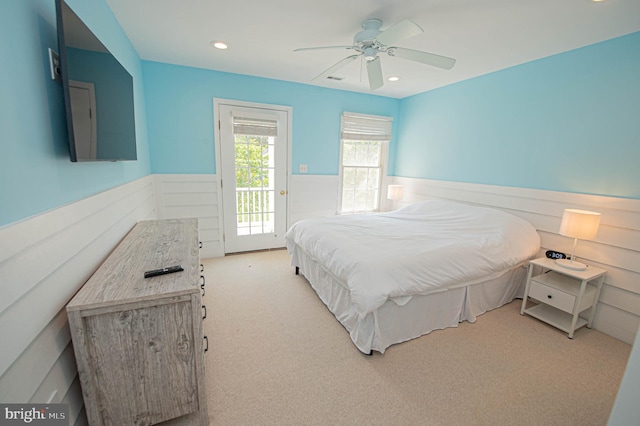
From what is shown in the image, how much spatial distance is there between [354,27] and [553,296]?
9.48 feet

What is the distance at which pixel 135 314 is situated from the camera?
115 cm

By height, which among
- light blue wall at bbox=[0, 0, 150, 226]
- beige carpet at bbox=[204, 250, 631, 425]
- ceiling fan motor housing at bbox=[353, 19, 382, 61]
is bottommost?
beige carpet at bbox=[204, 250, 631, 425]

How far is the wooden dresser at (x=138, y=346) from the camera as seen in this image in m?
1.10

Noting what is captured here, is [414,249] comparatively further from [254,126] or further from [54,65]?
[254,126]

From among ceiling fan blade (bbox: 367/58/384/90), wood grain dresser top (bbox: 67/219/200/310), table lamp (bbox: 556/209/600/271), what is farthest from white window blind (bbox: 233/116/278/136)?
table lamp (bbox: 556/209/600/271)

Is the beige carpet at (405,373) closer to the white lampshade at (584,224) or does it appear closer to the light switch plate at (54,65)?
the white lampshade at (584,224)

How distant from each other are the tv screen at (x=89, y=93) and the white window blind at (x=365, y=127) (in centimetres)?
303

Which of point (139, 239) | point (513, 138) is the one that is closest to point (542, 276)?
point (513, 138)

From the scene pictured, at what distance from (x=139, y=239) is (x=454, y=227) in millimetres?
3013

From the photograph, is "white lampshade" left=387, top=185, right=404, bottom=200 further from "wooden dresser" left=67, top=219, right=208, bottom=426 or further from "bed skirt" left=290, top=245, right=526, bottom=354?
"wooden dresser" left=67, top=219, right=208, bottom=426

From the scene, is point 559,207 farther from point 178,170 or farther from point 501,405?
point 178,170

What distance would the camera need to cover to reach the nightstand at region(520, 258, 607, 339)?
7.17ft

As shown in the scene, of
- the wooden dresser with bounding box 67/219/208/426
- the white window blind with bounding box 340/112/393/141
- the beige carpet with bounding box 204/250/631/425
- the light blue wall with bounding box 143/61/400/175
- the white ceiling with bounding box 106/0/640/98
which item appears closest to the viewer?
the wooden dresser with bounding box 67/219/208/426

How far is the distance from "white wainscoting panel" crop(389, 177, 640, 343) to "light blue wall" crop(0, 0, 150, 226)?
374 centimetres
